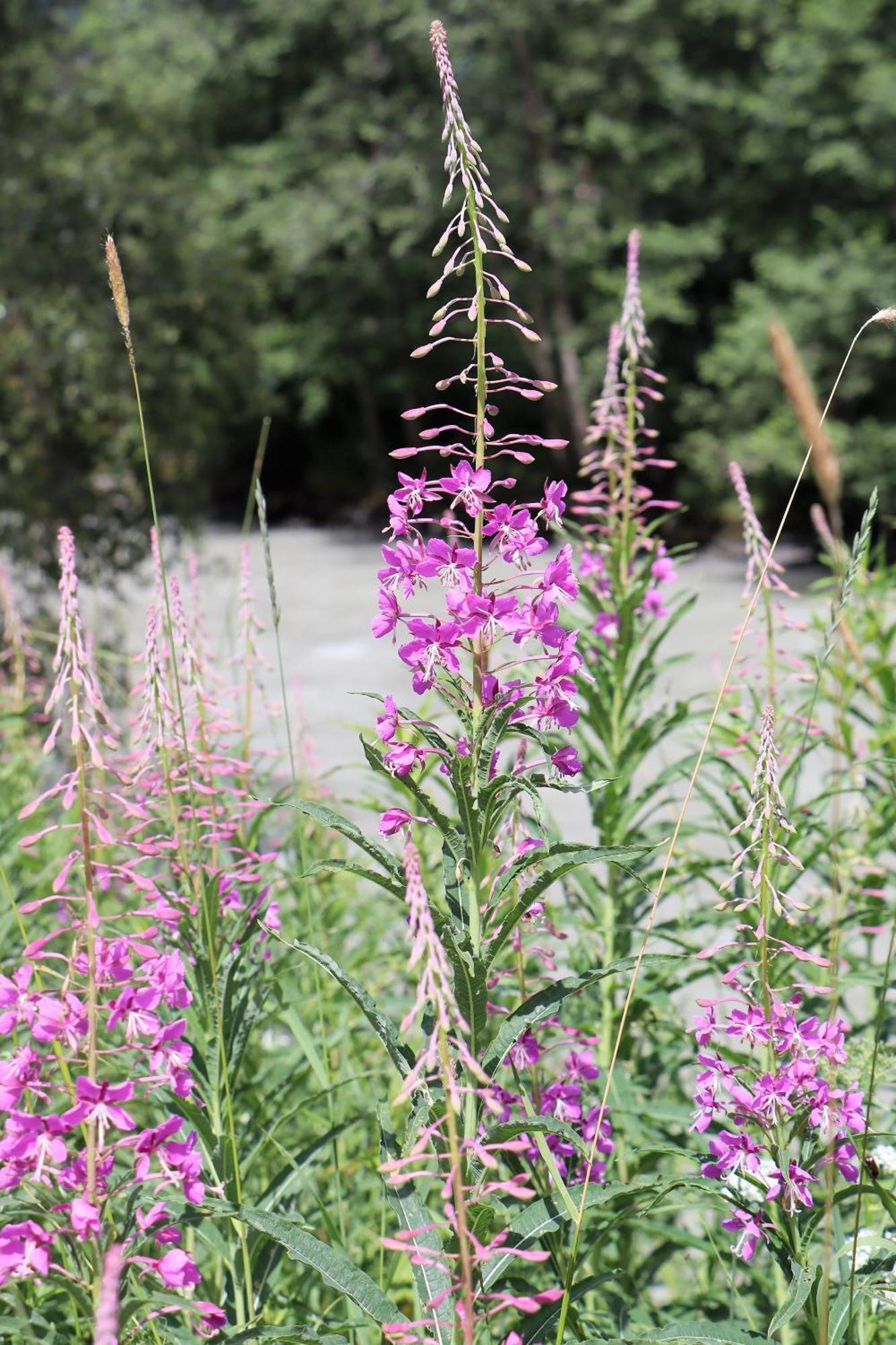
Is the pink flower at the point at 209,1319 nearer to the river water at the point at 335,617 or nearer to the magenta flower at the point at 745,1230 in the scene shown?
the magenta flower at the point at 745,1230

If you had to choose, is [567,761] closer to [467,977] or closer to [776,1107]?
[467,977]

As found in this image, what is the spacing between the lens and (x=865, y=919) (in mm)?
2381

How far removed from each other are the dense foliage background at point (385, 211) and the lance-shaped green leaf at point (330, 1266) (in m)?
Result: 8.44

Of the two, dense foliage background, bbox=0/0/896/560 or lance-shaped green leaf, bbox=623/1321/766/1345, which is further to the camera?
A: dense foliage background, bbox=0/0/896/560

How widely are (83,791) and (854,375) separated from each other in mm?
15269

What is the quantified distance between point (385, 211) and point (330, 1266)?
18011mm

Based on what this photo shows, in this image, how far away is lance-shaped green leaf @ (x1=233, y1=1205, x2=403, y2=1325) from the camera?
129 cm

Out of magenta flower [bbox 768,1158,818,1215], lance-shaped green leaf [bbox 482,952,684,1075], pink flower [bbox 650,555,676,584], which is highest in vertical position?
pink flower [bbox 650,555,676,584]

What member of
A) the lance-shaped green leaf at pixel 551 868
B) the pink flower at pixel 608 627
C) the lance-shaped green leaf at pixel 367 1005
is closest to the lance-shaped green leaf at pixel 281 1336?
the lance-shaped green leaf at pixel 367 1005

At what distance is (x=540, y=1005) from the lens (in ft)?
4.54

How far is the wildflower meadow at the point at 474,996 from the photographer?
4.17 ft

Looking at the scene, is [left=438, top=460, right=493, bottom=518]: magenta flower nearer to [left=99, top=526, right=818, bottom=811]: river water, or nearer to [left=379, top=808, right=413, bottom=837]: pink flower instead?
[left=379, top=808, right=413, bottom=837]: pink flower

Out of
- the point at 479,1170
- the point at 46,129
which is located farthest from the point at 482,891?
the point at 46,129

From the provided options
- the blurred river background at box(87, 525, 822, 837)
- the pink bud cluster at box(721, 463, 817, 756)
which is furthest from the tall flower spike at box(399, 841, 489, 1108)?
the blurred river background at box(87, 525, 822, 837)
